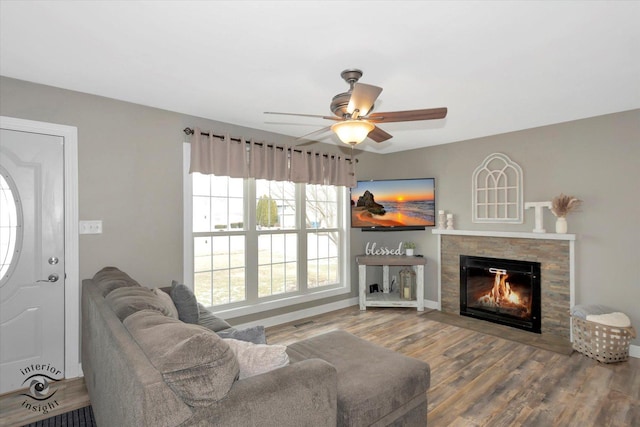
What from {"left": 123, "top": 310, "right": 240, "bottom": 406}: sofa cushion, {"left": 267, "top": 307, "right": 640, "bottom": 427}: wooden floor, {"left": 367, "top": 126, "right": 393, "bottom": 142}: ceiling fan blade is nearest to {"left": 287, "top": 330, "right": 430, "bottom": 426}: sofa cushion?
{"left": 267, "top": 307, "right": 640, "bottom": 427}: wooden floor

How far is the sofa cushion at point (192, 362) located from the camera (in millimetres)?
1183

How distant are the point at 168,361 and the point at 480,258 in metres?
4.38

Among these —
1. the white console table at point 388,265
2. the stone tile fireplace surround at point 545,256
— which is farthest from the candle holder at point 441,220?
the white console table at point 388,265

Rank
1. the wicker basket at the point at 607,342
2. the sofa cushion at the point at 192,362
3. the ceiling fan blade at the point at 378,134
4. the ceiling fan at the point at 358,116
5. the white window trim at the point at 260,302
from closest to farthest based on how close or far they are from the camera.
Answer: the sofa cushion at the point at 192,362 < the ceiling fan at the point at 358,116 < the ceiling fan blade at the point at 378,134 < the wicker basket at the point at 607,342 < the white window trim at the point at 260,302

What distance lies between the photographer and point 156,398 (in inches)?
44.6

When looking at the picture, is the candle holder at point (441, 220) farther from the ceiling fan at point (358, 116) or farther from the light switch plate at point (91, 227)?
the light switch plate at point (91, 227)

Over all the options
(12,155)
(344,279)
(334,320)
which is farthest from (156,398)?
(344,279)

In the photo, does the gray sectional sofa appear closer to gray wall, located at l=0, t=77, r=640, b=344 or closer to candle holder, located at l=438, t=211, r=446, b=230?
gray wall, located at l=0, t=77, r=640, b=344

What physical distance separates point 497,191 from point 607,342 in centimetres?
202

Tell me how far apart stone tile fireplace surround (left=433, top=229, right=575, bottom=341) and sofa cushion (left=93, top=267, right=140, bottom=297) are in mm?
4092

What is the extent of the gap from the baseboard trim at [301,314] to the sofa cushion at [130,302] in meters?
2.11

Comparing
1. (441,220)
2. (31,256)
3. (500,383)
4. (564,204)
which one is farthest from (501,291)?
(31,256)

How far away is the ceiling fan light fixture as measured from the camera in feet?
7.36

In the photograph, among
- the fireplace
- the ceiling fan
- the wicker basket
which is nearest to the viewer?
the ceiling fan
